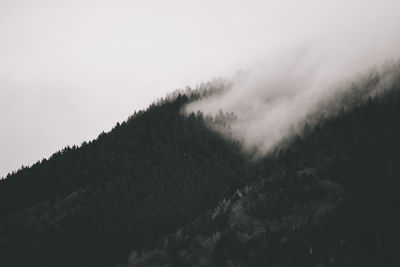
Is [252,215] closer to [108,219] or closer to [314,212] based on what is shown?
[314,212]

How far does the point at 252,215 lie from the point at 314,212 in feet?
68.2

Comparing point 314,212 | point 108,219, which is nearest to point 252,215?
point 314,212

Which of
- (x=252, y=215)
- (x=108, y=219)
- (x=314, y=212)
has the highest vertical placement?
(x=108, y=219)

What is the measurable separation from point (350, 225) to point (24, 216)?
442 ft

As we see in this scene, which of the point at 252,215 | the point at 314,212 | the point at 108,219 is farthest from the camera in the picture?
the point at 108,219

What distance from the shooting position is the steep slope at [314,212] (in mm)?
116750

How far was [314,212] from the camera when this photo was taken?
13900cm

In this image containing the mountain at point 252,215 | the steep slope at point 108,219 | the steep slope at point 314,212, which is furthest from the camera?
the steep slope at point 108,219

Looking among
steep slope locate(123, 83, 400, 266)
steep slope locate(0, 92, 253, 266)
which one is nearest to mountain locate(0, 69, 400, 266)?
steep slope locate(123, 83, 400, 266)

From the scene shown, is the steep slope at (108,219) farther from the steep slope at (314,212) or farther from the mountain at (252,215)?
the steep slope at (314,212)

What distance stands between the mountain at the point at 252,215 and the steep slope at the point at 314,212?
1.09 ft

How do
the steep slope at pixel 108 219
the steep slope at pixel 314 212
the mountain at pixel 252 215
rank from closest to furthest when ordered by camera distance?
the steep slope at pixel 314 212
the mountain at pixel 252 215
the steep slope at pixel 108 219

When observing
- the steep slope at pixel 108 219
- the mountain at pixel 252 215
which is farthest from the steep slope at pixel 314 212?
the steep slope at pixel 108 219

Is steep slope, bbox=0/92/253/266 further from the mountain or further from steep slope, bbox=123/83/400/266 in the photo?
steep slope, bbox=123/83/400/266
